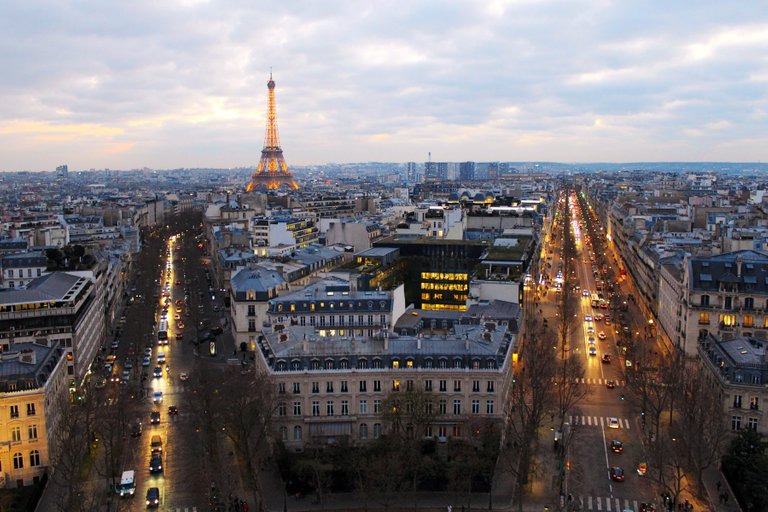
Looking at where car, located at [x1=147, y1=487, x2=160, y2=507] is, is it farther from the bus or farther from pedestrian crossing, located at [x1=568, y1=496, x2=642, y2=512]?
the bus

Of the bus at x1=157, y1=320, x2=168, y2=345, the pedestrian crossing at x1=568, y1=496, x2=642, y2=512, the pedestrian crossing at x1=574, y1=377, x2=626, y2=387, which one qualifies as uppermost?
the bus at x1=157, y1=320, x2=168, y2=345

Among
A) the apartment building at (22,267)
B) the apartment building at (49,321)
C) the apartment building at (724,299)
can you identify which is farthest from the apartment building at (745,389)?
the apartment building at (22,267)

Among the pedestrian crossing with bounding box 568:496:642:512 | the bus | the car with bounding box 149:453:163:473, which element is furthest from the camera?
the bus

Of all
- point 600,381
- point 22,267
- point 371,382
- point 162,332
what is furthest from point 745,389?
point 22,267

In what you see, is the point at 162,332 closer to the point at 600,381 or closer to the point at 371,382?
the point at 371,382

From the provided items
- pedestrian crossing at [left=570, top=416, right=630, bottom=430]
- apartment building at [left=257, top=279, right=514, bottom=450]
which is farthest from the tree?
pedestrian crossing at [left=570, top=416, right=630, bottom=430]

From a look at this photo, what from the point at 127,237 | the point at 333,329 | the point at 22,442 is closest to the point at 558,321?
the point at 333,329

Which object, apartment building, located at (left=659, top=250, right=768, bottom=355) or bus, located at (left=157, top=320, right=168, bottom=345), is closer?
apartment building, located at (left=659, top=250, right=768, bottom=355)
